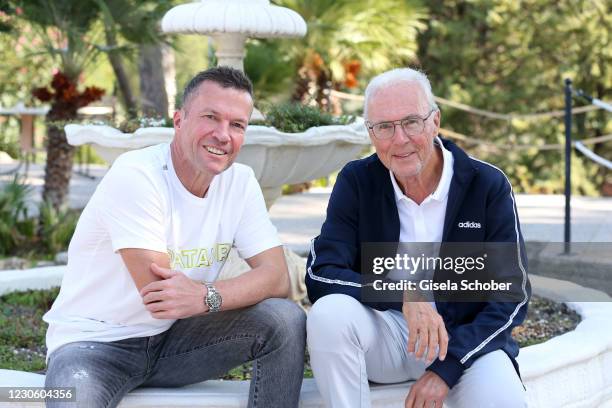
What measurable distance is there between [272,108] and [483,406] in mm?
2310

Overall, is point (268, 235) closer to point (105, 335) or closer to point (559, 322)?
point (105, 335)

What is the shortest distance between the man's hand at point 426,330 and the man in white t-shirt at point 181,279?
1.06 ft

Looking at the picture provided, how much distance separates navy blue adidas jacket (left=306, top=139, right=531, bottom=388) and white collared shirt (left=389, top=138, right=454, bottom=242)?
2cm

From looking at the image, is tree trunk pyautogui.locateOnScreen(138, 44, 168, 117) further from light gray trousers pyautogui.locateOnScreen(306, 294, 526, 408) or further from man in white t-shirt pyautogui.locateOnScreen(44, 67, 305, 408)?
light gray trousers pyautogui.locateOnScreen(306, 294, 526, 408)

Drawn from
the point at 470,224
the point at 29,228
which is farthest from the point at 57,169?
the point at 470,224

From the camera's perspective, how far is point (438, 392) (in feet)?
8.84

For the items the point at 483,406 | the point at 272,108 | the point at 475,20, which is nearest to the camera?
the point at 483,406

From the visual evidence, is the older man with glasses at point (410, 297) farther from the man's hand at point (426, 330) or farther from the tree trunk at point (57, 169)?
the tree trunk at point (57, 169)

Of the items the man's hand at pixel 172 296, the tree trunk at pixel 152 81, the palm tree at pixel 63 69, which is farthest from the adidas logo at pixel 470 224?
the tree trunk at pixel 152 81

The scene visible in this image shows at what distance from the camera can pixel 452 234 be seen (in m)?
2.97

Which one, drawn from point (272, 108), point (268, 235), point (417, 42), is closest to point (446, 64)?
point (417, 42)

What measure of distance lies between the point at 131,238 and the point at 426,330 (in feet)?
2.82

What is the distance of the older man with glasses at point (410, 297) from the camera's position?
2715 millimetres

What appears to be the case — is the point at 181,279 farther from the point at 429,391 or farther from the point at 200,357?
the point at 429,391
